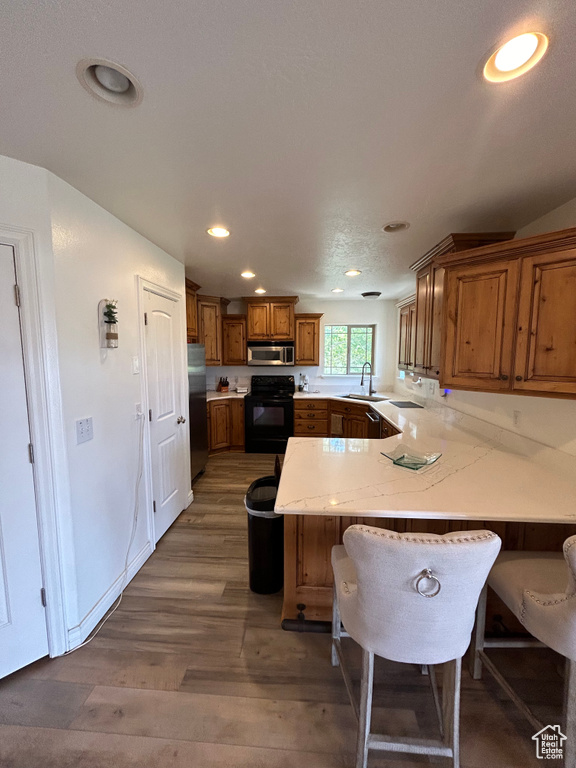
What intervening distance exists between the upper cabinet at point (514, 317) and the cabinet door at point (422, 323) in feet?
1.91

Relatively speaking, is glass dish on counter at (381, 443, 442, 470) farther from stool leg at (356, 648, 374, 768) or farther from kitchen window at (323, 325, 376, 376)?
kitchen window at (323, 325, 376, 376)

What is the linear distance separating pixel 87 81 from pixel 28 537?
189 cm

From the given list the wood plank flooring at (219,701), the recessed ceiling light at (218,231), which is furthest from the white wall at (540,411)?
the recessed ceiling light at (218,231)

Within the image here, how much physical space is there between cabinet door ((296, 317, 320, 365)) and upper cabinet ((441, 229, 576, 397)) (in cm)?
291

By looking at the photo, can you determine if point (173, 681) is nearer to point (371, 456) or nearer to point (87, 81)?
point (371, 456)

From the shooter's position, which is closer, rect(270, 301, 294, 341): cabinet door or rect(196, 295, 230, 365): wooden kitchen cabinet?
rect(196, 295, 230, 365): wooden kitchen cabinet

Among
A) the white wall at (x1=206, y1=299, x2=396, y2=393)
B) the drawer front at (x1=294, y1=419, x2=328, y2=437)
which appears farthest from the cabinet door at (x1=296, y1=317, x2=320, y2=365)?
the drawer front at (x1=294, y1=419, x2=328, y2=437)

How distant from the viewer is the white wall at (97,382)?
154 cm

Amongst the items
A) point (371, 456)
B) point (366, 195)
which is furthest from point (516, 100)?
point (371, 456)

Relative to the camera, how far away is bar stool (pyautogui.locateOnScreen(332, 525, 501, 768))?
0.90 meters

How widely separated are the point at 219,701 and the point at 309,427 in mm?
3474

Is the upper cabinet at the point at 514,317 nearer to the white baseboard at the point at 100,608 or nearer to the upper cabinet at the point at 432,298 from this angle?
the upper cabinet at the point at 432,298

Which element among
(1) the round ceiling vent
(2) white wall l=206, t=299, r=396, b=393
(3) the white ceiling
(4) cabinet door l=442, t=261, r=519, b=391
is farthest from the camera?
(2) white wall l=206, t=299, r=396, b=393

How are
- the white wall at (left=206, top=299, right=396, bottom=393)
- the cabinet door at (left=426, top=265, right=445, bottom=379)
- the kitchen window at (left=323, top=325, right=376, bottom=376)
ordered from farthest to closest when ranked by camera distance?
the kitchen window at (left=323, top=325, right=376, bottom=376), the white wall at (left=206, top=299, right=396, bottom=393), the cabinet door at (left=426, top=265, right=445, bottom=379)
